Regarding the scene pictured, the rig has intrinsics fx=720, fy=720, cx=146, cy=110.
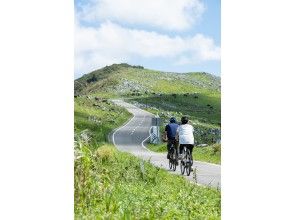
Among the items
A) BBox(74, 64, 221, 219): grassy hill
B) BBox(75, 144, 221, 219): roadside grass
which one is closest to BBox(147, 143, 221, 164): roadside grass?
BBox(74, 64, 221, 219): grassy hill

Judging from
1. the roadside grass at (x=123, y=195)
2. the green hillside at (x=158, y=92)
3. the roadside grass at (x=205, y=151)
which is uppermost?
the green hillside at (x=158, y=92)

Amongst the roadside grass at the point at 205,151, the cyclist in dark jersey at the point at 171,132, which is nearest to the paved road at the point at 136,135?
the roadside grass at the point at 205,151

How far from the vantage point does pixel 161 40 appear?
29.2ft

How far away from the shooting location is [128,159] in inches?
372

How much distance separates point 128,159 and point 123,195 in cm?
140

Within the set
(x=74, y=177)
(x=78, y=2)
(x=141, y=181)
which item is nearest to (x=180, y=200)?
(x=74, y=177)

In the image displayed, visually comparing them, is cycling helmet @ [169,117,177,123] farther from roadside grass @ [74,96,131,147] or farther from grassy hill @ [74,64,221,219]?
roadside grass @ [74,96,131,147]

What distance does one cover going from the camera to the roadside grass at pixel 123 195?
7.40 m

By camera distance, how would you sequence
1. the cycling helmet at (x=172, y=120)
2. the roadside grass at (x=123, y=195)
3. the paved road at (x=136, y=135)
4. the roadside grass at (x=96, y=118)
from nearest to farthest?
the roadside grass at (x=123, y=195) → the roadside grass at (x=96, y=118) → the paved road at (x=136, y=135) → the cycling helmet at (x=172, y=120)

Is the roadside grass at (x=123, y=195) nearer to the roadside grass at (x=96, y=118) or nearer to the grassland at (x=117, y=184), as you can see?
the grassland at (x=117, y=184)
